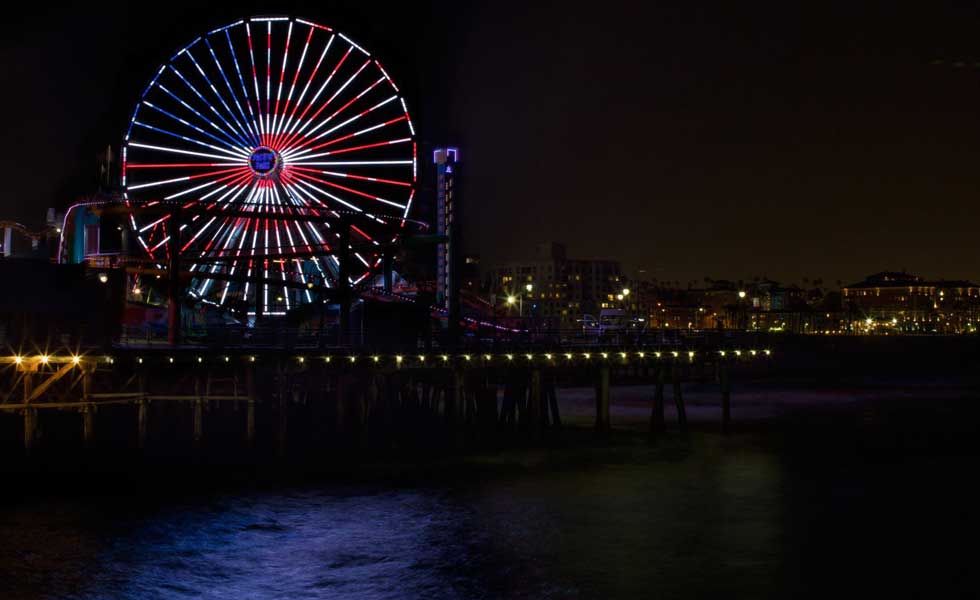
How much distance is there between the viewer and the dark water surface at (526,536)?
21.0 meters

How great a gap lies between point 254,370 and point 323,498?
24.1 ft

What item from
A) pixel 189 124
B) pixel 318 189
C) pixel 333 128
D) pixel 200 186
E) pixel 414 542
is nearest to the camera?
pixel 414 542

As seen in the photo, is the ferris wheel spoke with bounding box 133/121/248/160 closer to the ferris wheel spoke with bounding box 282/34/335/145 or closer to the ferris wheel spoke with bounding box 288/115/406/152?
Result: the ferris wheel spoke with bounding box 282/34/335/145

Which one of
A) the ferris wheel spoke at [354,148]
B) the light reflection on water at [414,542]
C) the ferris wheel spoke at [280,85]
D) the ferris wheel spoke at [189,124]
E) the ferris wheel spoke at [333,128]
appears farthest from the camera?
the ferris wheel spoke at [354,148]

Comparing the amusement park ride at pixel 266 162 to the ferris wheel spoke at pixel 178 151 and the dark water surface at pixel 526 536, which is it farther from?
the dark water surface at pixel 526 536

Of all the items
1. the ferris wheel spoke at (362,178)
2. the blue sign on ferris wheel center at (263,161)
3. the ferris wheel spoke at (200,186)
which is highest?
the blue sign on ferris wheel center at (263,161)

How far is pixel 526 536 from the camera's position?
25297 millimetres

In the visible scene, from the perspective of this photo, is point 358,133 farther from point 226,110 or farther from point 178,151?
point 178,151

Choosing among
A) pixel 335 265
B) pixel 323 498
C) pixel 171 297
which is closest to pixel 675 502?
pixel 323 498

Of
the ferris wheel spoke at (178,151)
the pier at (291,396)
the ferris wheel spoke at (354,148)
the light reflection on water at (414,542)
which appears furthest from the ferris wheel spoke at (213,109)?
the light reflection on water at (414,542)

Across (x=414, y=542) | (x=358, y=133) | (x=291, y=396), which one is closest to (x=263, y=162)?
(x=358, y=133)

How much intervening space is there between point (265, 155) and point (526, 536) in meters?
29.2

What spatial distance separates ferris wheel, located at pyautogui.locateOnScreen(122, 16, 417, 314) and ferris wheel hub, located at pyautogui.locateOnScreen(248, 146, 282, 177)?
2.7 inches

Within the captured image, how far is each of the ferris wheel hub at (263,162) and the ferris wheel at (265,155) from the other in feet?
0.23
